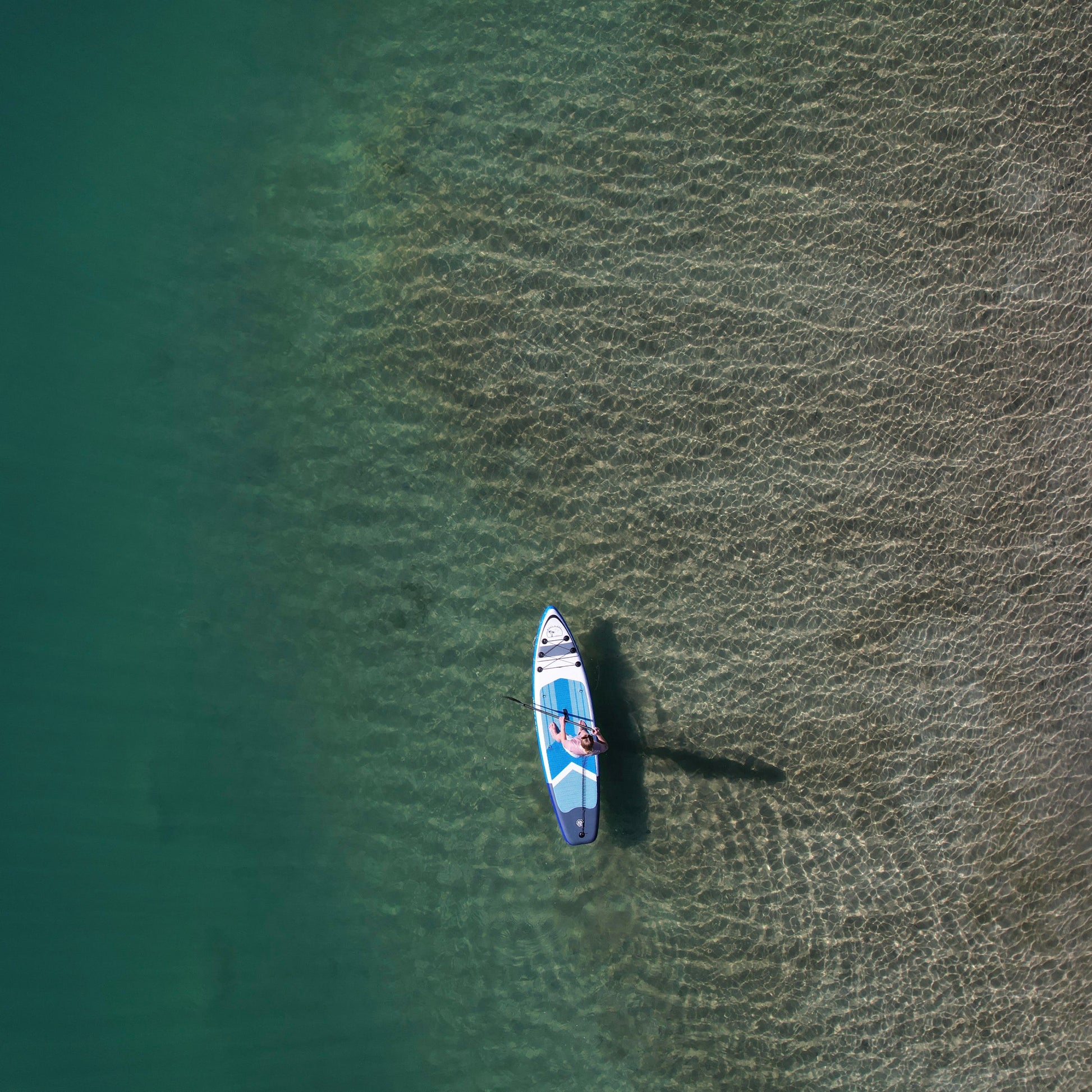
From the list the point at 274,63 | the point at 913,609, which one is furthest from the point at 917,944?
the point at 274,63

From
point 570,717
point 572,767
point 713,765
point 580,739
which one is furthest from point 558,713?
point 713,765

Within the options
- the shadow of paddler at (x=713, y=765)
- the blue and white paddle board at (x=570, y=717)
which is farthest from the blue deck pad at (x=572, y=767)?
the shadow of paddler at (x=713, y=765)

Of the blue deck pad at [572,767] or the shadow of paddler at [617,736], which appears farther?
the shadow of paddler at [617,736]

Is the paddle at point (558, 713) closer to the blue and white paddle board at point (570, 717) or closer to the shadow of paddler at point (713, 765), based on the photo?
the blue and white paddle board at point (570, 717)

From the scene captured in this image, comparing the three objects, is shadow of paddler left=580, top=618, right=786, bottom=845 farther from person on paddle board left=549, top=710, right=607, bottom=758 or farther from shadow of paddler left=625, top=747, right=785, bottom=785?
person on paddle board left=549, top=710, right=607, bottom=758

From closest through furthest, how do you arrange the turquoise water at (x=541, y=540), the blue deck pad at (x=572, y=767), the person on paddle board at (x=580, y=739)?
the person on paddle board at (x=580, y=739) < the blue deck pad at (x=572, y=767) < the turquoise water at (x=541, y=540)

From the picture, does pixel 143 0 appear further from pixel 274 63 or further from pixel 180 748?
pixel 180 748
